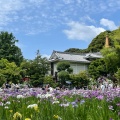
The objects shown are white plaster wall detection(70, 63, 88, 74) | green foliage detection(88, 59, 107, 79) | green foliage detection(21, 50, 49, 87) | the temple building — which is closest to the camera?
green foliage detection(21, 50, 49, 87)

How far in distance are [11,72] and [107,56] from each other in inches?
309

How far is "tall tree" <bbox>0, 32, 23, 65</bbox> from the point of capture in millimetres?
34562

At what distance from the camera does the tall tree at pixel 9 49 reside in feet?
113

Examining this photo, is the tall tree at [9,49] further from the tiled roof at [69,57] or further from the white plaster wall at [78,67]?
the white plaster wall at [78,67]

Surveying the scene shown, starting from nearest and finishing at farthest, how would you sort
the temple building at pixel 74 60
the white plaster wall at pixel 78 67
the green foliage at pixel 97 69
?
the green foliage at pixel 97 69
the temple building at pixel 74 60
the white plaster wall at pixel 78 67

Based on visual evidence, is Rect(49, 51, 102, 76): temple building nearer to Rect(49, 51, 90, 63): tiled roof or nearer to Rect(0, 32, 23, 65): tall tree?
Rect(49, 51, 90, 63): tiled roof

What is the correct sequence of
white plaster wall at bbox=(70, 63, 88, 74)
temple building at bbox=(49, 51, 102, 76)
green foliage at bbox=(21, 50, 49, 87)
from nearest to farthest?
green foliage at bbox=(21, 50, 49, 87), temple building at bbox=(49, 51, 102, 76), white plaster wall at bbox=(70, 63, 88, 74)

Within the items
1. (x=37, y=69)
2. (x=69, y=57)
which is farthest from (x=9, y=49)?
(x=37, y=69)

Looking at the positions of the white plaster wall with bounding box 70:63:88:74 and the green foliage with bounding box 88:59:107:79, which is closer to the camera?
the green foliage with bounding box 88:59:107:79

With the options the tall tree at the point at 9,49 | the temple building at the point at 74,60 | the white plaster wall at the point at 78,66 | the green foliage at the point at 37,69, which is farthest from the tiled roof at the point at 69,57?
the green foliage at the point at 37,69

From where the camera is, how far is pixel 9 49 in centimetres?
3484

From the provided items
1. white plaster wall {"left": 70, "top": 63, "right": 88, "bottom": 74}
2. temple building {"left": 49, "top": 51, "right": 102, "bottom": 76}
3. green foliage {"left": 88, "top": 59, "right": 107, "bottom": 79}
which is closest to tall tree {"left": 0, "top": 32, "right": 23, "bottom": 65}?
temple building {"left": 49, "top": 51, "right": 102, "bottom": 76}

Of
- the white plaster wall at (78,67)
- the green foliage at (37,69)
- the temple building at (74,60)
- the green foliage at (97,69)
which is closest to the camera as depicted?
the green foliage at (37,69)

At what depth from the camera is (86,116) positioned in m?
3.09
